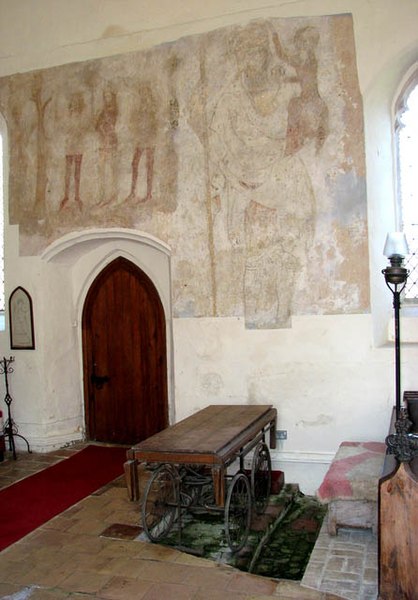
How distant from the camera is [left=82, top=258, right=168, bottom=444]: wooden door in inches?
318

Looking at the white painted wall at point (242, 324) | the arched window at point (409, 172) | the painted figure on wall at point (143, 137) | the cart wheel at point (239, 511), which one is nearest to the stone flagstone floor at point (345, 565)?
the cart wheel at point (239, 511)

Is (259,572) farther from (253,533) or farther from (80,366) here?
(80,366)

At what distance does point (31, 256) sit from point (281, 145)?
370 cm

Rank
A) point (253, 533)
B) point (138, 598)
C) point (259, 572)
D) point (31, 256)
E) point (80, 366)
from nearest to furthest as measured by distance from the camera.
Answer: point (138, 598)
point (259, 572)
point (253, 533)
point (31, 256)
point (80, 366)

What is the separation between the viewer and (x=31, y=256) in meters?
7.96

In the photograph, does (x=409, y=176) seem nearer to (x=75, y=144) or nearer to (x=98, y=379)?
(x=75, y=144)

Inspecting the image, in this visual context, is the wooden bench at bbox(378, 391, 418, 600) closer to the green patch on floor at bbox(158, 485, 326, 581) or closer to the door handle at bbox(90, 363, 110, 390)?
the green patch on floor at bbox(158, 485, 326, 581)

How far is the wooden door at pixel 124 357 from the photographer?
8078 millimetres

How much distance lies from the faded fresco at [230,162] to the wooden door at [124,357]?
1082 mm

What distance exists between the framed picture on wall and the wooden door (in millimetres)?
799

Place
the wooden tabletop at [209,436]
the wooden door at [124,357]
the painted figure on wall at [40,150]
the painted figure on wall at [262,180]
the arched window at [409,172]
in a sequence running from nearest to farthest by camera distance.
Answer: the wooden tabletop at [209,436] < the painted figure on wall at [262,180] < the arched window at [409,172] < the painted figure on wall at [40,150] < the wooden door at [124,357]

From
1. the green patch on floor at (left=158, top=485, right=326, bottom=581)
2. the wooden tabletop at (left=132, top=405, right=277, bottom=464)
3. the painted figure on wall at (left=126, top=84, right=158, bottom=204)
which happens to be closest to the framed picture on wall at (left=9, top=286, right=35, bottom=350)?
the painted figure on wall at (left=126, top=84, right=158, bottom=204)

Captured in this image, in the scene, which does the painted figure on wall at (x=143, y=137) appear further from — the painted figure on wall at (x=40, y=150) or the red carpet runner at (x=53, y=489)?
the red carpet runner at (x=53, y=489)

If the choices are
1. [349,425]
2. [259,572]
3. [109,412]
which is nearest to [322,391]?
[349,425]
